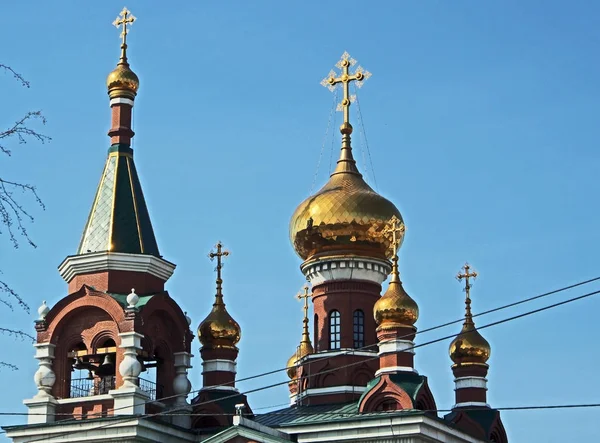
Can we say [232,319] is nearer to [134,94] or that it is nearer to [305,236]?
[305,236]

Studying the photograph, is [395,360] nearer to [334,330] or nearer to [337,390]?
[337,390]

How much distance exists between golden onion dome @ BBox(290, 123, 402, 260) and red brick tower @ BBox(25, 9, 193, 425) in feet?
11.1

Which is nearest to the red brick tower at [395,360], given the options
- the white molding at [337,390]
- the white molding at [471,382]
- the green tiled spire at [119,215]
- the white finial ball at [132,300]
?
the white molding at [337,390]

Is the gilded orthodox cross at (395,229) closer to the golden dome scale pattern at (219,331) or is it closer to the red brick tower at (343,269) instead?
the red brick tower at (343,269)

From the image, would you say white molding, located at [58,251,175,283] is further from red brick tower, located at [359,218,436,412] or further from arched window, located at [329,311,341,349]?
red brick tower, located at [359,218,436,412]

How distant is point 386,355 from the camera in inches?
1237

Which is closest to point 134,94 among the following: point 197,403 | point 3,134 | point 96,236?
point 96,236

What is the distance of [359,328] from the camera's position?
34250 mm

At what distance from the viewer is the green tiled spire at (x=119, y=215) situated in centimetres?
3238

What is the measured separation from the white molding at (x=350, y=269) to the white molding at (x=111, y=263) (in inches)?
149

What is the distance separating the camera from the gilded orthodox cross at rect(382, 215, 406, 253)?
33406 millimetres

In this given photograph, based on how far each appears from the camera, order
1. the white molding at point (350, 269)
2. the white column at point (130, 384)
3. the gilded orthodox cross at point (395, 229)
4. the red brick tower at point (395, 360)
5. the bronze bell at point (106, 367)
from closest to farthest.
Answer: the white column at point (130, 384), the red brick tower at point (395, 360), the bronze bell at point (106, 367), the gilded orthodox cross at point (395, 229), the white molding at point (350, 269)

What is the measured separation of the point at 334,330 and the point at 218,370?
261 cm

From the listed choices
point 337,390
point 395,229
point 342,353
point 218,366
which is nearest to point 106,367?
point 218,366
